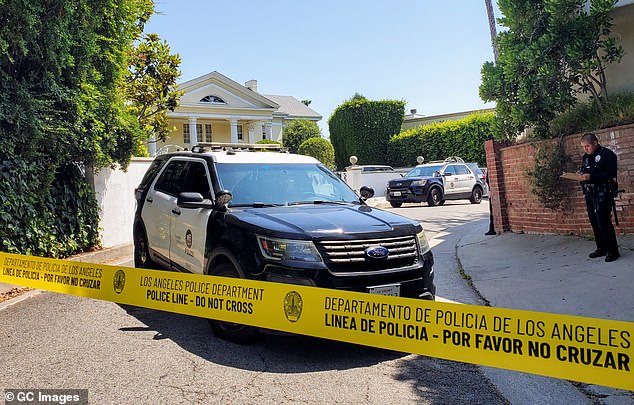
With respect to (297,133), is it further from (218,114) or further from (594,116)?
(594,116)

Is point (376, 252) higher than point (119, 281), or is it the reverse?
point (376, 252)

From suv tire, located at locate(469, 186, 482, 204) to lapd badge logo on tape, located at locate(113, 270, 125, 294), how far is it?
60.6 ft

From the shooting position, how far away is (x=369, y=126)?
1393 inches

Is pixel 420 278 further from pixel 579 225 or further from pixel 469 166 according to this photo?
pixel 469 166

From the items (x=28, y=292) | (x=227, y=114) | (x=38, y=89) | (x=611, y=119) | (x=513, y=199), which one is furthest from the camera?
(x=227, y=114)

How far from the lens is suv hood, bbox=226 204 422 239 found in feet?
14.6

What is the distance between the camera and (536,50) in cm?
866

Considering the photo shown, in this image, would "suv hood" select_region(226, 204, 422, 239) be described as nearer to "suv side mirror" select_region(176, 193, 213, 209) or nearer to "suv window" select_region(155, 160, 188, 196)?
"suv side mirror" select_region(176, 193, 213, 209)

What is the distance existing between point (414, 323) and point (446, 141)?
29198 millimetres

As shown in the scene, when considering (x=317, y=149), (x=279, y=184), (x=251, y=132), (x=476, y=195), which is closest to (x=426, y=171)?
(x=476, y=195)

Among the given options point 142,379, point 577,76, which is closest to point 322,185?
point 142,379

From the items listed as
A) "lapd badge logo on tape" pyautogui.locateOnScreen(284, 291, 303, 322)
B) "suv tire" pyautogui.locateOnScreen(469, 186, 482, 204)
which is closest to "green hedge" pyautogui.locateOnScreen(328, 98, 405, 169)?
"suv tire" pyautogui.locateOnScreen(469, 186, 482, 204)

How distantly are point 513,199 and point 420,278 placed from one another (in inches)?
241

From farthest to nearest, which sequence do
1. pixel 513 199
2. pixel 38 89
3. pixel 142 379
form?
pixel 513 199 → pixel 38 89 → pixel 142 379
